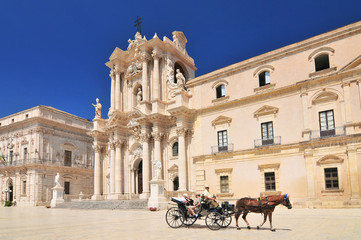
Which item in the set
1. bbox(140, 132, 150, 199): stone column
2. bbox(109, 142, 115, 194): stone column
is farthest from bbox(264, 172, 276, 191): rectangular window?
bbox(109, 142, 115, 194): stone column

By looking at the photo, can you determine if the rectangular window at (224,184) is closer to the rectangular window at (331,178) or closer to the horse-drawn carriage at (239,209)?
the rectangular window at (331,178)

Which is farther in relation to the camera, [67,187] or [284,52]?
[67,187]

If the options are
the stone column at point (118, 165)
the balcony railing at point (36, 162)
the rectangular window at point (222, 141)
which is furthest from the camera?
the balcony railing at point (36, 162)

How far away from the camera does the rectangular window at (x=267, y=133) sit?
23.1 metres

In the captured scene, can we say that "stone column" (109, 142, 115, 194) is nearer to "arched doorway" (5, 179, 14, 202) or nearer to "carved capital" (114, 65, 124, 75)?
"carved capital" (114, 65, 124, 75)

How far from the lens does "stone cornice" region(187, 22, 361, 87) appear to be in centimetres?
2064

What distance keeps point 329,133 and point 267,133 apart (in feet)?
14.3

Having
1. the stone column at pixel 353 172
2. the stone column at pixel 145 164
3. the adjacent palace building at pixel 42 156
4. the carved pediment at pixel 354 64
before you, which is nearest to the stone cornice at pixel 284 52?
the carved pediment at pixel 354 64

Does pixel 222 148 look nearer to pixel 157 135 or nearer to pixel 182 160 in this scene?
pixel 182 160

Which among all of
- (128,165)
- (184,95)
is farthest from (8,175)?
(184,95)

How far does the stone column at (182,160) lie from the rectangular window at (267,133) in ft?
22.3

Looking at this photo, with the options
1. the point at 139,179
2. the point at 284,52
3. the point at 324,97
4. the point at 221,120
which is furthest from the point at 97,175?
the point at 324,97

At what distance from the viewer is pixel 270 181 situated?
22.5 metres

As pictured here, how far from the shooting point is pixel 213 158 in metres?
25.6
